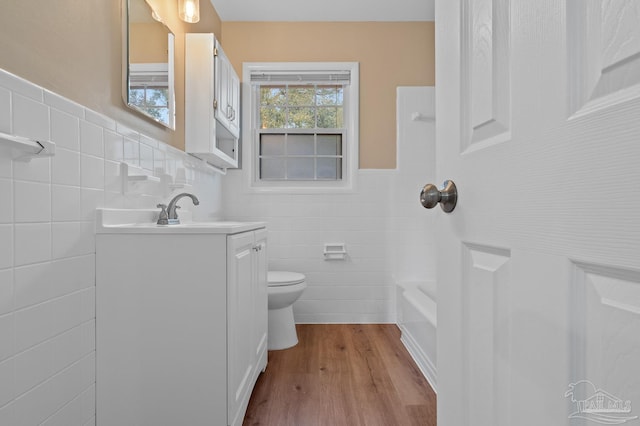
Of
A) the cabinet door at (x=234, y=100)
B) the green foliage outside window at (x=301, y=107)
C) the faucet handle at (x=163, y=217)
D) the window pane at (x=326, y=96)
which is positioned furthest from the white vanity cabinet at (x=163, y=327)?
the window pane at (x=326, y=96)

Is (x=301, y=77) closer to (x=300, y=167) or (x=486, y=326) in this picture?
(x=300, y=167)

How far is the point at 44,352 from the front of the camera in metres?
1.02

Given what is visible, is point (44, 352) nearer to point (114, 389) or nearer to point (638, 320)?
point (114, 389)

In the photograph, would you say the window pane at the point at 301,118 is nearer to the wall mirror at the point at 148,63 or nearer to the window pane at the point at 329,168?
the window pane at the point at 329,168

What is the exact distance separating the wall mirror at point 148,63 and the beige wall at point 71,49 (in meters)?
→ 0.05

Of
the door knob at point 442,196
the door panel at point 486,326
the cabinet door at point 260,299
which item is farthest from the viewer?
the cabinet door at point 260,299

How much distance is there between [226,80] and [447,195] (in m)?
2.14

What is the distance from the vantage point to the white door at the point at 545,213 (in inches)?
13.3

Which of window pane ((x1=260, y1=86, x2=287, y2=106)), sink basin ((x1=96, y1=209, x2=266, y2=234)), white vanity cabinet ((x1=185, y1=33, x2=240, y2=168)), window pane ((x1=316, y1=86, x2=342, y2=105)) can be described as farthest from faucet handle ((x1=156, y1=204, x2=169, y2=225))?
window pane ((x1=316, y1=86, x2=342, y2=105))

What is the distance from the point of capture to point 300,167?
3.06 m

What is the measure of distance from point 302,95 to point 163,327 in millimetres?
2346

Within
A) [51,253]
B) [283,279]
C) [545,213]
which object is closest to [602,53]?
[545,213]

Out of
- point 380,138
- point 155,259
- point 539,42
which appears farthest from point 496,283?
point 380,138

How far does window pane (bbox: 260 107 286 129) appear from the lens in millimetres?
3057
